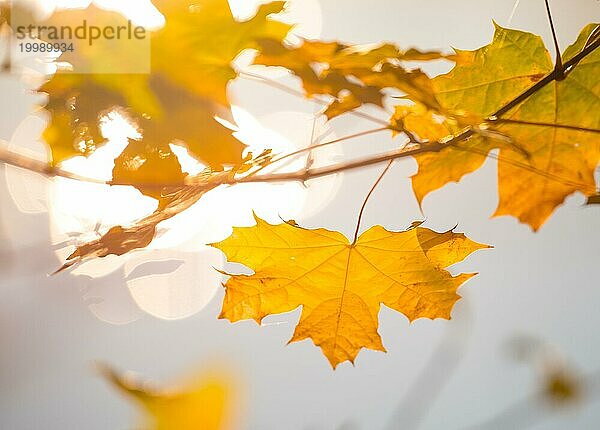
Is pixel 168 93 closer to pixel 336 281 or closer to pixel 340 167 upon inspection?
pixel 340 167

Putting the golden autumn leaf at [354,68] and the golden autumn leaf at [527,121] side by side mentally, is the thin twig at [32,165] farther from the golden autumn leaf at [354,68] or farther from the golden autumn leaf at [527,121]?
the golden autumn leaf at [527,121]

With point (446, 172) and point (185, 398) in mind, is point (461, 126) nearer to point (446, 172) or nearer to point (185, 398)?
point (446, 172)

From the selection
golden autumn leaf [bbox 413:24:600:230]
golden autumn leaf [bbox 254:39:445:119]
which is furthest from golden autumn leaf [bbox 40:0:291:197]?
golden autumn leaf [bbox 413:24:600:230]

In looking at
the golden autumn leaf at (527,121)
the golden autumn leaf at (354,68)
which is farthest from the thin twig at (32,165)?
the golden autumn leaf at (527,121)

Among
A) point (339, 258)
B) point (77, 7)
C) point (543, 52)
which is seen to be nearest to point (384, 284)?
point (339, 258)

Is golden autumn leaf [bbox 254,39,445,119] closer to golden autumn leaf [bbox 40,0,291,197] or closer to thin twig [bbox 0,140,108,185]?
golden autumn leaf [bbox 40,0,291,197]

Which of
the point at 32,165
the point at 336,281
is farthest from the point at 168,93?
the point at 336,281
